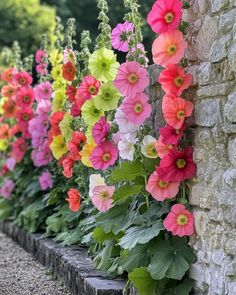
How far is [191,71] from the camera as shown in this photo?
10.2 feet

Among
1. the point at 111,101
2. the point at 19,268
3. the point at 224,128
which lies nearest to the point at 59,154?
the point at 19,268

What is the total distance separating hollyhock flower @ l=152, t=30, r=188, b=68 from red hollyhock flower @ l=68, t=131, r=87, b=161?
1.14 m

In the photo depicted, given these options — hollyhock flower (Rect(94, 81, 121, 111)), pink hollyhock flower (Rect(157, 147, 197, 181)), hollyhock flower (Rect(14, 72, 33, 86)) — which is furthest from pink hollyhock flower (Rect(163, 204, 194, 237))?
hollyhock flower (Rect(14, 72, 33, 86))

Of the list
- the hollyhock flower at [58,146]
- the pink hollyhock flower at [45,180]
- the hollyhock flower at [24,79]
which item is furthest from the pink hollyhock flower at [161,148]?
the hollyhock flower at [24,79]

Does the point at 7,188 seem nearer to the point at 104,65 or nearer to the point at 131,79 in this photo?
the point at 104,65

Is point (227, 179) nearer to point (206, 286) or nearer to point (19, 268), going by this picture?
point (206, 286)

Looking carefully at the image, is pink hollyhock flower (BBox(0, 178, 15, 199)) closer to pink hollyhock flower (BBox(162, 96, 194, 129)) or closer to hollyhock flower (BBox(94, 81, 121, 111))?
hollyhock flower (BBox(94, 81, 121, 111))

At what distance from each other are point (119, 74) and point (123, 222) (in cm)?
62

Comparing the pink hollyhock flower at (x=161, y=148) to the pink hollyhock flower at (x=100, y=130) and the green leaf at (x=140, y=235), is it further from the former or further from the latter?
the pink hollyhock flower at (x=100, y=130)

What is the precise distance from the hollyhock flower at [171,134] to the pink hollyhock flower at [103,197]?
55 cm

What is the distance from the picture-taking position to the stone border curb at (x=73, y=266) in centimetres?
342

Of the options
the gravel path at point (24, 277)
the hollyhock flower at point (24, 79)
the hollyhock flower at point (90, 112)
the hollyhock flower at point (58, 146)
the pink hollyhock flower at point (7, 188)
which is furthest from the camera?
the pink hollyhock flower at point (7, 188)

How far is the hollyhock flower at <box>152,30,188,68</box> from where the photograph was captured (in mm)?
3113

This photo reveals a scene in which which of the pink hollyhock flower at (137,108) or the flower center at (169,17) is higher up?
the flower center at (169,17)
